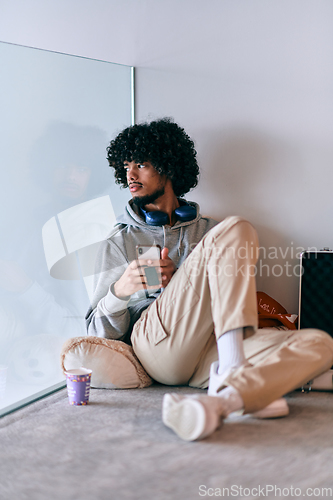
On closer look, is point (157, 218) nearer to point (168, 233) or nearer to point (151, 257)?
point (168, 233)

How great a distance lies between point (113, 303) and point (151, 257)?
0.22 m

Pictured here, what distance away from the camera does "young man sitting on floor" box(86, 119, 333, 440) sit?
43.1 inches

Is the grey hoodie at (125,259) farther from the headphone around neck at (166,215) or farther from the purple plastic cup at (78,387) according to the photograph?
the purple plastic cup at (78,387)

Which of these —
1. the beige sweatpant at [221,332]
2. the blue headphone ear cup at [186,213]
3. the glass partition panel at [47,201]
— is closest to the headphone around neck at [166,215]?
the blue headphone ear cup at [186,213]

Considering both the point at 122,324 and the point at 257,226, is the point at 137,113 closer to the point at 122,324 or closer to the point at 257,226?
the point at 257,226

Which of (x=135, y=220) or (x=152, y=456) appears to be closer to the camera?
(x=152, y=456)

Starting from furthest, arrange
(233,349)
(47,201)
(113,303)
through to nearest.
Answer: (47,201) → (113,303) → (233,349)

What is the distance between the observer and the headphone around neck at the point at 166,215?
173 cm

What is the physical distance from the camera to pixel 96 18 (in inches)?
81.0

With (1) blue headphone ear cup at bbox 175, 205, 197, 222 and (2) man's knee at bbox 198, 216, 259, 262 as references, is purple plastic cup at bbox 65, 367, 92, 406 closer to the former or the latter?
(2) man's knee at bbox 198, 216, 259, 262

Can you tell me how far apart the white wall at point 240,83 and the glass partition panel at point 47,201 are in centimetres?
26

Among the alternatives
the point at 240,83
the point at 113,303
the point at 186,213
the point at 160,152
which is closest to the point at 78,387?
the point at 113,303

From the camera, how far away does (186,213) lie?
5.78ft

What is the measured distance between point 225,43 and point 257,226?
0.85 meters
